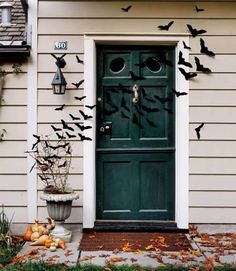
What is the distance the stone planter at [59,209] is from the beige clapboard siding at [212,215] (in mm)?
1432

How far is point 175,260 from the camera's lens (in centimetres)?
468

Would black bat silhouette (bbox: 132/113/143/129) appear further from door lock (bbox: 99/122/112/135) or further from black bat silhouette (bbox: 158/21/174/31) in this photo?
black bat silhouette (bbox: 158/21/174/31)

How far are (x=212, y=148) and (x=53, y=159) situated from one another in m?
1.88

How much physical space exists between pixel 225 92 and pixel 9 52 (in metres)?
2.57

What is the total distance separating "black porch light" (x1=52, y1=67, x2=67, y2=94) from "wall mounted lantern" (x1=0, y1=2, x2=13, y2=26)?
92 centimetres

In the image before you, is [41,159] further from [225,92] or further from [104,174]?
[225,92]

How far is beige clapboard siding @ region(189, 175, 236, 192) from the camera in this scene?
575 cm

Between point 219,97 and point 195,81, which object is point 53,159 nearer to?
point 195,81

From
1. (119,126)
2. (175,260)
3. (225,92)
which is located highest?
(225,92)

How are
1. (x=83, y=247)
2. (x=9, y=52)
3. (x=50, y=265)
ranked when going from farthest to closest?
(x=9, y=52) → (x=83, y=247) → (x=50, y=265)

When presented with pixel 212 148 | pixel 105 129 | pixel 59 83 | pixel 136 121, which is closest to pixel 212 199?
pixel 212 148

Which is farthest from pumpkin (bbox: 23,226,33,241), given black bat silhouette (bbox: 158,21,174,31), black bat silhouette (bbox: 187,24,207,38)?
black bat silhouette (bbox: 187,24,207,38)

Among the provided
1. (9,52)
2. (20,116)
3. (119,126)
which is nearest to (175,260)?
(119,126)

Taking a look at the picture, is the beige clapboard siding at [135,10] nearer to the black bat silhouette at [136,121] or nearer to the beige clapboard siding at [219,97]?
the beige clapboard siding at [219,97]
